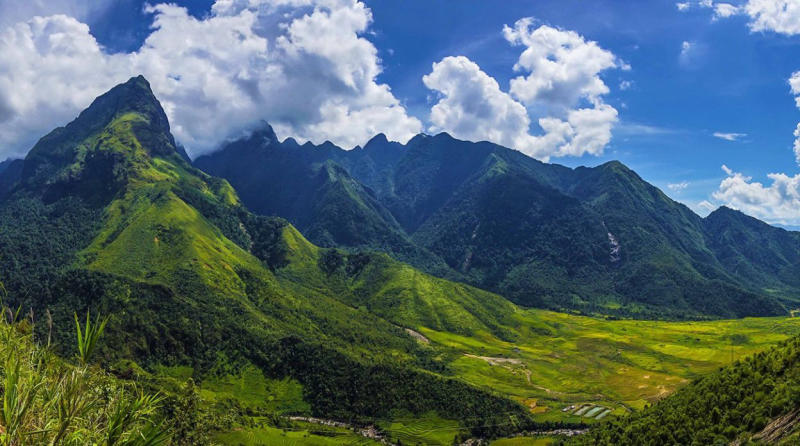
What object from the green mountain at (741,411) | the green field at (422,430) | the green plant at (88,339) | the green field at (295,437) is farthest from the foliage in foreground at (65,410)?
the green field at (422,430)

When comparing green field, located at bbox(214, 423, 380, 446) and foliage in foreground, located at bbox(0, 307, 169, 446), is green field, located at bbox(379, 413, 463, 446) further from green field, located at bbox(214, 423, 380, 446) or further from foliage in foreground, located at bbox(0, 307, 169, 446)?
foliage in foreground, located at bbox(0, 307, 169, 446)

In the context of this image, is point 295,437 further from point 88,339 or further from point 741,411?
point 88,339

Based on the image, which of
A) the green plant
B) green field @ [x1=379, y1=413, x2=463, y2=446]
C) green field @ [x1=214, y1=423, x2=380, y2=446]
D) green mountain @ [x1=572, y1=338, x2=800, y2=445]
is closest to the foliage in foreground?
the green plant

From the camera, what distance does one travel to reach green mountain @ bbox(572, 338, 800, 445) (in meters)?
49.8

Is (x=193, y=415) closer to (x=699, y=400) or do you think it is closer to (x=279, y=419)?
(x=279, y=419)

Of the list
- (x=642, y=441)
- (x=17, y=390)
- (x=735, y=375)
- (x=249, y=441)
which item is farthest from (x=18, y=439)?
(x=249, y=441)

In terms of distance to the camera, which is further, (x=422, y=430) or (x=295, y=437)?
(x=422, y=430)

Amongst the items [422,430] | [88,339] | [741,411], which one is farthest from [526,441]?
[88,339]

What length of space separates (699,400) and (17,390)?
86272 millimetres

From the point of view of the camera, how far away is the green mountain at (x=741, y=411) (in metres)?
49.8

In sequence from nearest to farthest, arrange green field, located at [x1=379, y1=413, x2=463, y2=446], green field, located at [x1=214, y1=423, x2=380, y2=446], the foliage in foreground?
the foliage in foreground, green field, located at [x1=214, y1=423, x2=380, y2=446], green field, located at [x1=379, y1=413, x2=463, y2=446]

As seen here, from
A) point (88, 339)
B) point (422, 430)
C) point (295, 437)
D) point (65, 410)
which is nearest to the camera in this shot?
point (88, 339)

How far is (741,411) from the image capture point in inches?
2334

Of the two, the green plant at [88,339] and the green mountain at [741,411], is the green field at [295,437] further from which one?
the green plant at [88,339]
